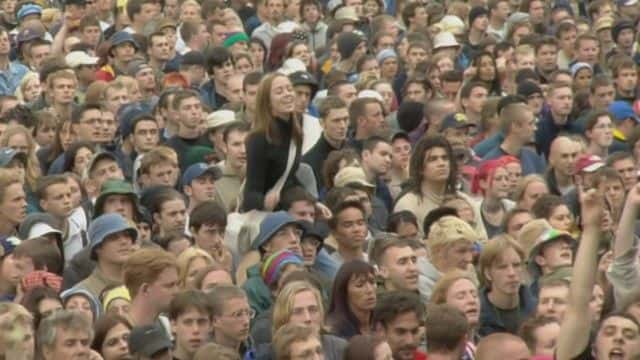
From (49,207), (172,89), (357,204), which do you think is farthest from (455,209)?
(172,89)

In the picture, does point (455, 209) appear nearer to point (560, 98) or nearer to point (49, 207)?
point (49, 207)

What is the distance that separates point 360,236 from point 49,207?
6.87 feet

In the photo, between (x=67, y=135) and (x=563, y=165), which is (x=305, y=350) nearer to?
(x=563, y=165)

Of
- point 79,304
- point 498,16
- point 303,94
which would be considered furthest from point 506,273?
point 498,16

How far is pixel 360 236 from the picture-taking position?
13.7 metres

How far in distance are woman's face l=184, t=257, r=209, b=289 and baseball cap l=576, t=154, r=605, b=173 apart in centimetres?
381

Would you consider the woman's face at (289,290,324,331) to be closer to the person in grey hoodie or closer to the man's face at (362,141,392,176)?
the person in grey hoodie

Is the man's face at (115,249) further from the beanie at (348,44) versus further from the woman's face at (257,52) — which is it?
the beanie at (348,44)

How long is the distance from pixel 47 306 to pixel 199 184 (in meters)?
3.74

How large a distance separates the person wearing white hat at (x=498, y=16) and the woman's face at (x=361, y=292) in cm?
1124

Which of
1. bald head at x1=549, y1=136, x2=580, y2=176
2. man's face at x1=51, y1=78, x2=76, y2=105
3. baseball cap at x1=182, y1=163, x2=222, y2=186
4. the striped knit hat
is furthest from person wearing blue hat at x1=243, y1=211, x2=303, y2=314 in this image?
man's face at x1=51, y1=78, x2=76, y2=105

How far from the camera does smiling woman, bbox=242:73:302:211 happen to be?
13.8m

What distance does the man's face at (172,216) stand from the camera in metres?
14.0

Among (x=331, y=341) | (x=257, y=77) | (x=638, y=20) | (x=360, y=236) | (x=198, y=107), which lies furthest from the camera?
(x=638, y=20)
